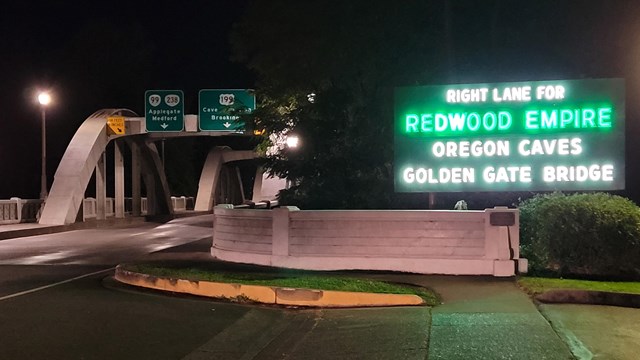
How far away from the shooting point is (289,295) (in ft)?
35.0

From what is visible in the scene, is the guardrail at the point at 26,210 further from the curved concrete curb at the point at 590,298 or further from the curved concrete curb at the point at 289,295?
the curved concrete curb at the point at 590,298

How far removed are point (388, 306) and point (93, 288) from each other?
574cm

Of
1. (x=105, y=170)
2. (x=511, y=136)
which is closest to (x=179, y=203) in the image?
(x=105, y=170)

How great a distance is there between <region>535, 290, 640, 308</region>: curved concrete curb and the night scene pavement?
0.22 meters

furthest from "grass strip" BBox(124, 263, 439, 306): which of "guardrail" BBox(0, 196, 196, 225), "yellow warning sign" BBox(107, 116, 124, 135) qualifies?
"yellow warning sign" BBox(107, 116, 124, 135)

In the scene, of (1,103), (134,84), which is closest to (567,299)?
(1,103)

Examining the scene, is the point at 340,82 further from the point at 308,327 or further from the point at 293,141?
the point at 308,327

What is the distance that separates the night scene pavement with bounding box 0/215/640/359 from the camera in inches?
305

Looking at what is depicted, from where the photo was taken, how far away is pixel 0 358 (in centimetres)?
767

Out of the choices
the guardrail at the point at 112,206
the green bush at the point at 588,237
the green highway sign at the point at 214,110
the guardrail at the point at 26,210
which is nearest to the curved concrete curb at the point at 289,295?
the green bush at the point at 588,237

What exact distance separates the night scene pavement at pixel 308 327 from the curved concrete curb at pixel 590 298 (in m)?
0.22

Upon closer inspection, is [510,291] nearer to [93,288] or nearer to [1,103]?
[93,288]

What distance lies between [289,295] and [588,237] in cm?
547

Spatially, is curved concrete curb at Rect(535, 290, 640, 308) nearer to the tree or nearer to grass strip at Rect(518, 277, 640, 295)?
grass strip at Rect(518, 277, 640, 295)
